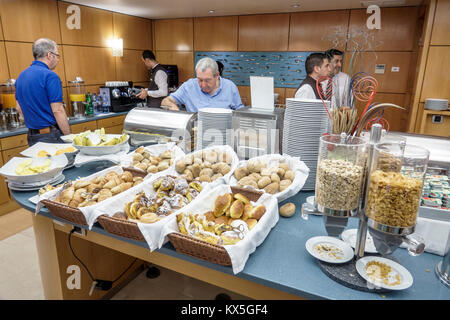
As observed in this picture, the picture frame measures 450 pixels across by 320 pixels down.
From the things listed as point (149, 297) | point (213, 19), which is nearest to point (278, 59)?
point (213, 19)

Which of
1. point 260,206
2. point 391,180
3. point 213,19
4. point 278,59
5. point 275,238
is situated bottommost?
point 275,238

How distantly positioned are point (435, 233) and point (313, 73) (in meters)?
2.39

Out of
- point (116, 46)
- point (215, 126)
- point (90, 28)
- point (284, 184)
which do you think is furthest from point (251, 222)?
point (116, 46)

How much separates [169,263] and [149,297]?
1174mm

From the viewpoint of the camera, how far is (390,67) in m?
4.81

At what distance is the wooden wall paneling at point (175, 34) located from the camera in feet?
19.7

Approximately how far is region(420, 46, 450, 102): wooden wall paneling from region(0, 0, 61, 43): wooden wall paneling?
5040 millimetres

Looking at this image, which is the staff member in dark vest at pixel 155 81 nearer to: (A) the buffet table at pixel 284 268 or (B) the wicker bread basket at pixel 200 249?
(A) the buffet table at pixel 284 268

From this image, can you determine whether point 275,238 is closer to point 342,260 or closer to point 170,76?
point 342,260

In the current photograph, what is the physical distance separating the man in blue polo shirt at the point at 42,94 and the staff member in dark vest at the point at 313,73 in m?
2.31

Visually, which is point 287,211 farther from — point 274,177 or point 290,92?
point 290,92

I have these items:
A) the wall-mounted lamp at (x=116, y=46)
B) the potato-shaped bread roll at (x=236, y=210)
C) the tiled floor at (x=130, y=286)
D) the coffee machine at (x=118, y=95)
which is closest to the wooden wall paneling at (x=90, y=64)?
the wall-mounted lamp at (x=116, y=46)

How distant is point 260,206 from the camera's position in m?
1.20

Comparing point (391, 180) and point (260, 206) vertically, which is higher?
point (391, 180)
